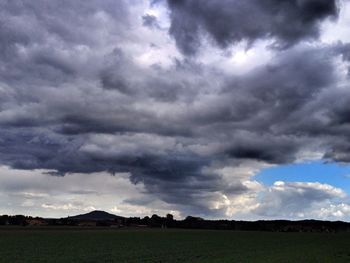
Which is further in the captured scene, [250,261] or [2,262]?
[250,261]

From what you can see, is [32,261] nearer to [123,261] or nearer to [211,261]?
[123,261]

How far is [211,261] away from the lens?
167ft

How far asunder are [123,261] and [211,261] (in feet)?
29.1

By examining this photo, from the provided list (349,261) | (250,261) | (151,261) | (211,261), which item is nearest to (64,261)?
(151,261)

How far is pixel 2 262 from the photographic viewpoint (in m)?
48.4

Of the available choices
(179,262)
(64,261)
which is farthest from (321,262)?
(64,261)

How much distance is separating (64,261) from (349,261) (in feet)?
95.9

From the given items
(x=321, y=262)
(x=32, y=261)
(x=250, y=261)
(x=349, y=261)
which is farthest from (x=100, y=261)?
(x=349, y=261)

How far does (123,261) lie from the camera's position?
165 feet

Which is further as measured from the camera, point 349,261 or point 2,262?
point 349,261

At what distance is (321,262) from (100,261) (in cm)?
2238

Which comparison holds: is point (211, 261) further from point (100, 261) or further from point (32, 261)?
point (32, 261)

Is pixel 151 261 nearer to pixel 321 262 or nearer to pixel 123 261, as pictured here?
pixel 123 261

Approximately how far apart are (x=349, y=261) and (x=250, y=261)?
10.3 m
